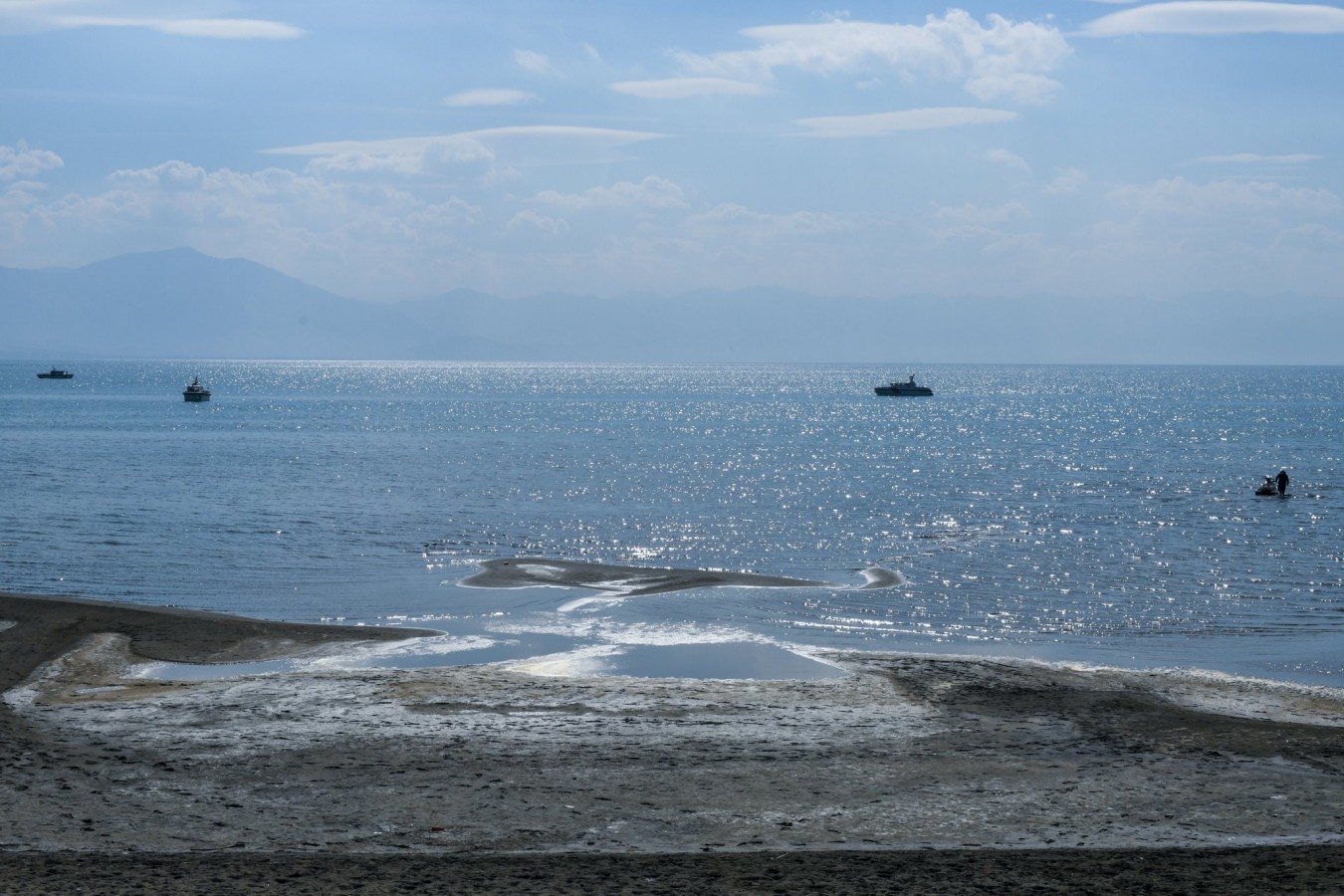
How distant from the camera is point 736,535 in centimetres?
5344

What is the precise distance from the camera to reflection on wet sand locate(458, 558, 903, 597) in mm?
39250

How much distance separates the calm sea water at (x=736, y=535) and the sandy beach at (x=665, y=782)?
647cm

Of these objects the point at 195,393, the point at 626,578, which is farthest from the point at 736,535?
the point at 195,393

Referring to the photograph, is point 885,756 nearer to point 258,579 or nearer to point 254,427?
point 258,579

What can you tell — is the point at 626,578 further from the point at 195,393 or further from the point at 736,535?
the point at 195,393

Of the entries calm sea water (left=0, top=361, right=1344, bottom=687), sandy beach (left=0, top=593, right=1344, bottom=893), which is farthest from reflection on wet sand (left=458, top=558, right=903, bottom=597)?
sandy beach (left=0, top=593, right=1344, bottom=893)

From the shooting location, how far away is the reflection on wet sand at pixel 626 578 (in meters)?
39.2

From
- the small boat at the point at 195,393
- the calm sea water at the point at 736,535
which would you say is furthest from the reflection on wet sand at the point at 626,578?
the small boat at the point at 195,393

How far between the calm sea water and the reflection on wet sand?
31.7 inches

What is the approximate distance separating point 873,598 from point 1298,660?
37.4 ft

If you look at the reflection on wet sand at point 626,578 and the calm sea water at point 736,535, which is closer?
the calm sea water at point 736,535

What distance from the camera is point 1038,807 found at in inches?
666

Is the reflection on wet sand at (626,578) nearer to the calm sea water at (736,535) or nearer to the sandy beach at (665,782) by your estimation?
the calm sea water at (736,535)

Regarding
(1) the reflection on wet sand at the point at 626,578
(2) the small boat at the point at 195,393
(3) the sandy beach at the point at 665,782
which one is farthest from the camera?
(2) the small boat at the point at 195,393
